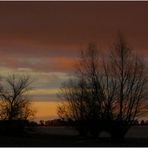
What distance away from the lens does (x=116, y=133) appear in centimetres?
4781

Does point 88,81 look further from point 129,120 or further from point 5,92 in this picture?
point 5,92

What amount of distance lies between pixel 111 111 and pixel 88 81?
6.99 metres

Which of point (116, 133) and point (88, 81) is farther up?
point (88, 81)

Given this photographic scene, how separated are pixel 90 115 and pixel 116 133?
5.31m

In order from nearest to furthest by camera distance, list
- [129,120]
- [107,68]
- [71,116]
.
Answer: [129,120] → [107,68] → [71,116]

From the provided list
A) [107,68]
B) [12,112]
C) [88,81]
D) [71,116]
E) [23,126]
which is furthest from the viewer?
[12,112]

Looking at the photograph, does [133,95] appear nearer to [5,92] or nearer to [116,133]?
[116,133]

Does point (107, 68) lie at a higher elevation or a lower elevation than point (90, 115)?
higher

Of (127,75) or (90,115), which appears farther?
(90,115)

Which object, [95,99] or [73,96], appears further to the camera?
[73,96]

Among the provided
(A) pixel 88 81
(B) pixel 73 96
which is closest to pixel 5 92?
(B) pixel 73 96

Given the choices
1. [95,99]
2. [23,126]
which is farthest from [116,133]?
[23,126]

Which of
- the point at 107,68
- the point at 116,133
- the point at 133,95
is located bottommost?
the point at 116,133

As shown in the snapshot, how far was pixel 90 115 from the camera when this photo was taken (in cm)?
5241
